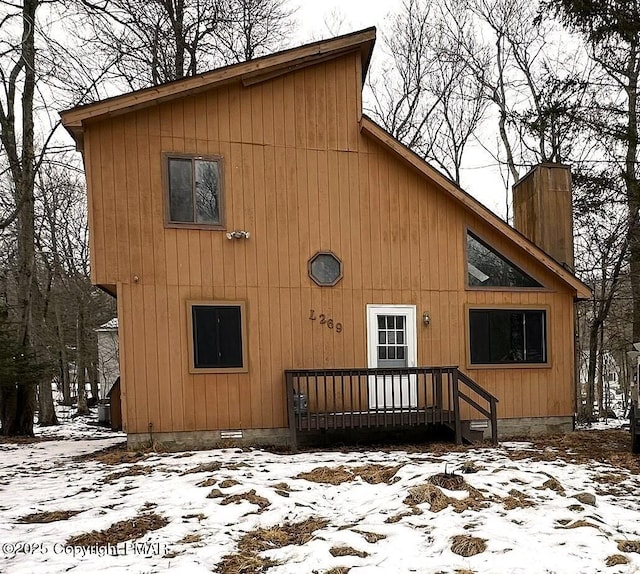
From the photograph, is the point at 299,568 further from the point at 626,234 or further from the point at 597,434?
the point at 626,234

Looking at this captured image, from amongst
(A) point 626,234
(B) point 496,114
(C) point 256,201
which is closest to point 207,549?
(C) point 256,201

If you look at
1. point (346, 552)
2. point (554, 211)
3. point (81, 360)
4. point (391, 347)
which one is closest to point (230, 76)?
point (391, 347)

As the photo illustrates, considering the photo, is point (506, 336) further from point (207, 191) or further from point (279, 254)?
point (207, 191)

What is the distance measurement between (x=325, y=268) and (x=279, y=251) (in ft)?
2.64

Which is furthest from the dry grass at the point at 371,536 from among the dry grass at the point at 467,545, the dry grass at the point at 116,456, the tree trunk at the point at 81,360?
the tree trunk at the point at 81,360

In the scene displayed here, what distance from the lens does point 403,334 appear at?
30.2 feet

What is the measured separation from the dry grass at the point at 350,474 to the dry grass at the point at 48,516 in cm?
244

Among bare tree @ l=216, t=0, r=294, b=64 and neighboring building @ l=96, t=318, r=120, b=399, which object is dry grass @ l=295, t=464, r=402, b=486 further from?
neighboring building @ l=96, t=318, r=120, b=399

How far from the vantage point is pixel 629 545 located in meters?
4.17

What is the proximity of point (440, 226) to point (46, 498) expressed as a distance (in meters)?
6.96

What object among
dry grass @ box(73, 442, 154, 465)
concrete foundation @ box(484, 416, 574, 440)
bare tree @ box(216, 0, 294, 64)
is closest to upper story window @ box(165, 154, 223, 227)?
dry grass @ box(73, 442, 154, 465)

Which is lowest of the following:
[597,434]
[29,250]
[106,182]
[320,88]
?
[597,434]

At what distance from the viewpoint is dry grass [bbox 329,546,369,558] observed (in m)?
4.07

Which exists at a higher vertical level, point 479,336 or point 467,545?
point 479,336
